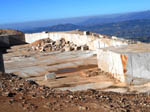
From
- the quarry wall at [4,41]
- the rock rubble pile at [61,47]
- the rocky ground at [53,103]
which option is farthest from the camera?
the quarry wall at [4,41]

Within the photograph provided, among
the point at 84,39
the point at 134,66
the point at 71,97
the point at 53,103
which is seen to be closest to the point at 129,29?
the point at 84,39

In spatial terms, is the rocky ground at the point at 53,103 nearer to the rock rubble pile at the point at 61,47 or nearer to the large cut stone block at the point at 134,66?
the large cut stone block at the point at 134,66

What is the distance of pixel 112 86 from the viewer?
43.0 feet

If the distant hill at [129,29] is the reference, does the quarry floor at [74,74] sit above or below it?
above

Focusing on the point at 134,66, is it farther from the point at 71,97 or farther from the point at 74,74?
the point at 71,97

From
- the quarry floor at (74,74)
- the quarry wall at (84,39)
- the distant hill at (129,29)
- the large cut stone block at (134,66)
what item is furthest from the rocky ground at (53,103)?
the distant hill at (129,29)

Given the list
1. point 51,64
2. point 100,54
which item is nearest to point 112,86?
point 100,54

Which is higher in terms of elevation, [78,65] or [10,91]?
[10,91]

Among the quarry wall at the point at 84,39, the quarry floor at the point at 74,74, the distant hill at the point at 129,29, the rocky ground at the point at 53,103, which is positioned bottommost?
the distant hill at the point at 129,29

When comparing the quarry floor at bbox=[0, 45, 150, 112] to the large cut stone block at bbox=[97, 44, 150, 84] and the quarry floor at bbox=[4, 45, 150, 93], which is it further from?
the large cut stone block at bbox=[97, 44, 150, 84]

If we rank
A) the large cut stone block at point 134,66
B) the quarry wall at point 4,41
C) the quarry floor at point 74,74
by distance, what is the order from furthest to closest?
the quarry wall at point 4,41, the quarry floor at point 74,74, the large cut stone block at point 134,66

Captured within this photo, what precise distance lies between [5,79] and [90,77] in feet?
22.7

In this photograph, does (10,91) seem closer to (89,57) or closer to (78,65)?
(78,65)

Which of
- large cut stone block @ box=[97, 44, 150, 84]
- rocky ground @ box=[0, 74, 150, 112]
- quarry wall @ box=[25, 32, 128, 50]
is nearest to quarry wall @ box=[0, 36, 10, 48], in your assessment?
quarry wall @ box=[25, 32, 128, 50]
